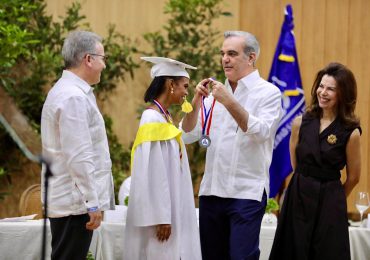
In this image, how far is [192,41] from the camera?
20.9 feet

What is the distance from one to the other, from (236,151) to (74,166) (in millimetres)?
898

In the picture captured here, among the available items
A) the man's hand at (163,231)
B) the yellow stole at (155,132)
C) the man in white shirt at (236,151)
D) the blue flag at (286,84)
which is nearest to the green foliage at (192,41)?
the blue flag at (286,84)

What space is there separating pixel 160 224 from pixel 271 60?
374cm

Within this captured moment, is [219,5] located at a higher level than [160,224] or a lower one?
higher

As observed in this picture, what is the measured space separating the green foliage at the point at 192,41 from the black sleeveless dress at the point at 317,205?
268 cm

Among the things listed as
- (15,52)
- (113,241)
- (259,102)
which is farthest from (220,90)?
(15,52)

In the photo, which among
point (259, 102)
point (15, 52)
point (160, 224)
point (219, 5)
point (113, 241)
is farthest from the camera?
point (219, 5)

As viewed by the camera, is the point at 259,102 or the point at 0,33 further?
the point at 0,33

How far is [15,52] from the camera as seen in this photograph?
565cm

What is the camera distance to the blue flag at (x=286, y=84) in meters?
6.41

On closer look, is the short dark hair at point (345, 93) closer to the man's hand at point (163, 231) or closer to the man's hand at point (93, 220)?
the man's hand at point (163, 231)

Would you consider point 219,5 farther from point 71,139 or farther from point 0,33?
point 71,139

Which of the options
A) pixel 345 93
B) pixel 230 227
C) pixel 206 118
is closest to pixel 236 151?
pixel 206 118

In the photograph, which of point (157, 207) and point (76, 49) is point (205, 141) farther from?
point (76, 49)
